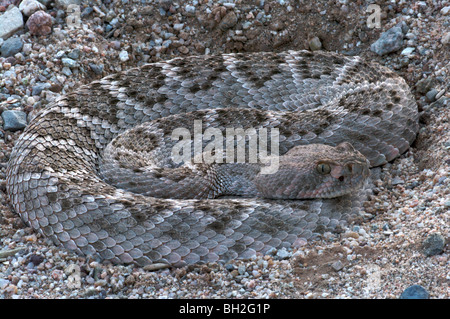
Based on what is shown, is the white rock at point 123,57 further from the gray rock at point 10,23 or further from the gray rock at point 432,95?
the gray rock at point 432,95

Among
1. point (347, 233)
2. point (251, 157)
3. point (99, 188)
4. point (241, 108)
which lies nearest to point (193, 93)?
point (241, 108)

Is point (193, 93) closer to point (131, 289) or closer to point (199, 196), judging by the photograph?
point (199, 196)

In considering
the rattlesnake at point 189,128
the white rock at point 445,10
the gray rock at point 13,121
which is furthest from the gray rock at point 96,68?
the white rock at point 445,10

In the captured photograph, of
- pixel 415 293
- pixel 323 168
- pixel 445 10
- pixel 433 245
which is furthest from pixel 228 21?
pixel 415 293

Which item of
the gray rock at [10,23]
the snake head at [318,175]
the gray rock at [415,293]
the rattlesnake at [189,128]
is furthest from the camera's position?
the gray rock at [10,23]

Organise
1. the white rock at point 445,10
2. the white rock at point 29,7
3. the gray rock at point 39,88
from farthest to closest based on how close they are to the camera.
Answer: the white rock at point 29,7
the white rock at point 445,10
the gray rock at point 39,88

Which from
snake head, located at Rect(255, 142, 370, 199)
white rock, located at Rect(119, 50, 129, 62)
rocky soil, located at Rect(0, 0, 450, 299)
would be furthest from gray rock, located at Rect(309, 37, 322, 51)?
snake head, located at Rect(255, 142, 370, 199)

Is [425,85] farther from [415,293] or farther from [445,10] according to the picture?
[415,293]
